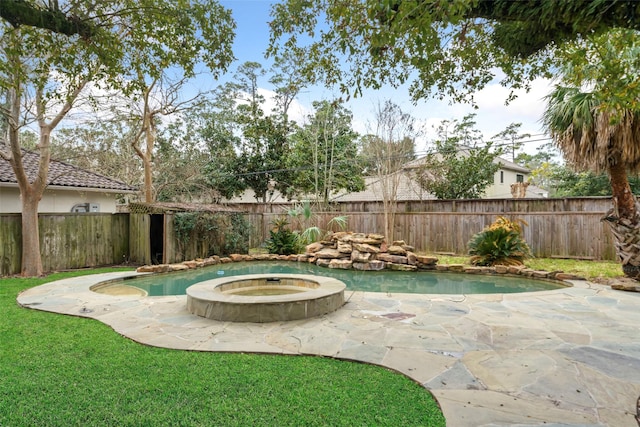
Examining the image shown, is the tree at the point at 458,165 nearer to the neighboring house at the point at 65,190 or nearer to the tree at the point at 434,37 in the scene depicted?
the tree at the point at 434,37

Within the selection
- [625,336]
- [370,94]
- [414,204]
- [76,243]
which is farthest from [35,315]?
[414,204]

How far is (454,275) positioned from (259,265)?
5129 millimetres

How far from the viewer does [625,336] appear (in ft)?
12.4

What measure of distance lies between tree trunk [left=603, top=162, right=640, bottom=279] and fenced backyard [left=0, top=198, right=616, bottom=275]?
281cm

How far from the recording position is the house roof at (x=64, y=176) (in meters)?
9.09

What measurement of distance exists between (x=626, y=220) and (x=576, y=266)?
2.36m

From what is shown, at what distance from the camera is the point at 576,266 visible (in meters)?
8.55

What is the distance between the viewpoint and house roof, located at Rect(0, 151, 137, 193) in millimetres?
9094

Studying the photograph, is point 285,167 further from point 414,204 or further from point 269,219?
point 414,204

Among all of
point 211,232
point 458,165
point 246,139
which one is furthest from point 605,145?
point 246,139

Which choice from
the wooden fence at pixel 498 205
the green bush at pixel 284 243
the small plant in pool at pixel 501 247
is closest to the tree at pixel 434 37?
the small plant in pool at pixel 501 247

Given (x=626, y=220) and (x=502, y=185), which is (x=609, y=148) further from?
(x=502, y=185)

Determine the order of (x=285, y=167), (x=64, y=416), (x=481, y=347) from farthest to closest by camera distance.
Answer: (x=285, y=167), (x=481, y=347), (x=64, y=416)

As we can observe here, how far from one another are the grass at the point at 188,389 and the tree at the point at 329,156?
12.8 metres
